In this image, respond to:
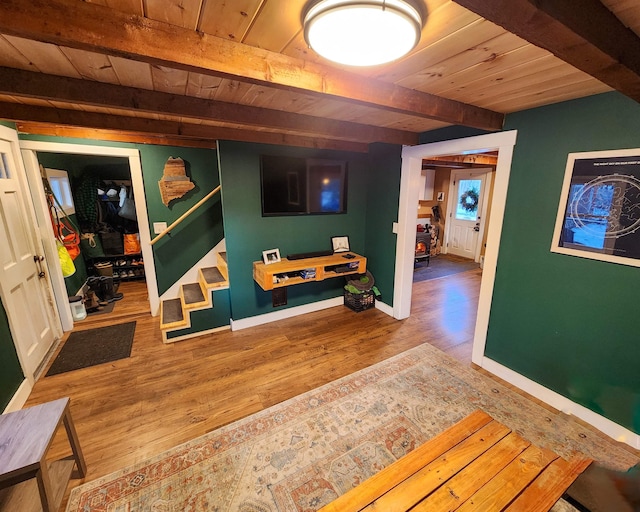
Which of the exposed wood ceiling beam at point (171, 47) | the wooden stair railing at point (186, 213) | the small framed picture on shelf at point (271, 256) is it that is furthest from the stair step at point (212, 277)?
the exposed wood ceiling beam at point (171, 47)

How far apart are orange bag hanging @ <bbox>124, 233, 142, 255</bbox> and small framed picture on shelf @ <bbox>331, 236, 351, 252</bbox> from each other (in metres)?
3.62

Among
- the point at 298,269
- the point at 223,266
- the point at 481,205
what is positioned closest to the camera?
the point at 298,269

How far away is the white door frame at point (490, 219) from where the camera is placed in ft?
7.50

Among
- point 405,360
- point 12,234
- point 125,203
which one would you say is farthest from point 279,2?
point 125,203

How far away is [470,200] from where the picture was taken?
6309 mm

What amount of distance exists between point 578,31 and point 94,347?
4172mm

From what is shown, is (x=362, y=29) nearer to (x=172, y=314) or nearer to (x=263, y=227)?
(x=263, y=227)

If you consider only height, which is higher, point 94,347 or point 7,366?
point 7,366

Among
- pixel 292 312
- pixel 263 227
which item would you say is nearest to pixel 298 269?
pixel 263 227

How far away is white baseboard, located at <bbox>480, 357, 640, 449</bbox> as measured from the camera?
5.98 ft

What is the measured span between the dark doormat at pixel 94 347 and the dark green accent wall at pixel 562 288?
3.75 meters

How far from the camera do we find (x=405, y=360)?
2703 millimetres

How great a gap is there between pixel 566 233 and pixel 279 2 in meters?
2.28

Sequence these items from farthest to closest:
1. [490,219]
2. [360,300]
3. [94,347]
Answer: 1. [360,300]
2. [94,347]
3. [490,219]
